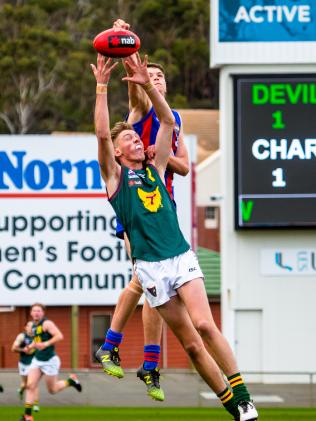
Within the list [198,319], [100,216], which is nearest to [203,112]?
[100,216]

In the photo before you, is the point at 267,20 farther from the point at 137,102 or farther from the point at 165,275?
the point at 165,275

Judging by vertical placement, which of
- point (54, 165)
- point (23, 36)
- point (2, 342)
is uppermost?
point (23, 36)

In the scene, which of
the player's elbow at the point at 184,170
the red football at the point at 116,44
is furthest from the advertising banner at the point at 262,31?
the red football at the point at 116,44

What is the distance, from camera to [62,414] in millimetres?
25656

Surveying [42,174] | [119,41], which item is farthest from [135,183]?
[42,174]

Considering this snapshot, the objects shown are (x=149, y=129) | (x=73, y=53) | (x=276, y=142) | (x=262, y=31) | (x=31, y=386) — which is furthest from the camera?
(x=73, y=53)

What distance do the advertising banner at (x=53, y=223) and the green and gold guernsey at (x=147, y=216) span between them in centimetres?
2029

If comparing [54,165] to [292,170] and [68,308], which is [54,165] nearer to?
[292,170]

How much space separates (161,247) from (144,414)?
1523 centimetres

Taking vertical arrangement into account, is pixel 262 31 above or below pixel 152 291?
above

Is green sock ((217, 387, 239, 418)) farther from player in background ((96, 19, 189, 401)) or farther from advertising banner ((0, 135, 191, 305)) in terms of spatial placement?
advertising banner ((0, 135, 191, 305))

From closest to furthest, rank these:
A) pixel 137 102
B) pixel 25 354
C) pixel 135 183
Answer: pixel 135 183 < pixel 137 102 < pixel 25 354

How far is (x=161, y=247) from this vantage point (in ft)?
36.8

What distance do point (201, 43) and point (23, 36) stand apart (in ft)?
34.0
